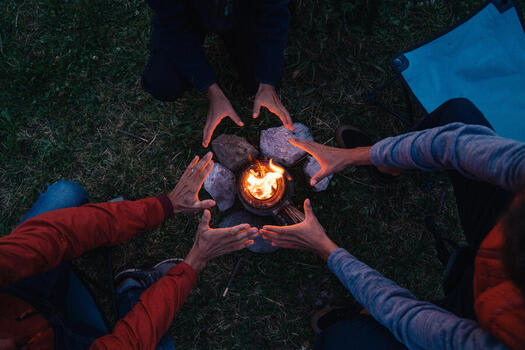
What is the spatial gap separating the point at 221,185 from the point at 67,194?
141cm

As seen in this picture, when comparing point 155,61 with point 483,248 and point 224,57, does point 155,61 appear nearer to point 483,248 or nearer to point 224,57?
point 224,57

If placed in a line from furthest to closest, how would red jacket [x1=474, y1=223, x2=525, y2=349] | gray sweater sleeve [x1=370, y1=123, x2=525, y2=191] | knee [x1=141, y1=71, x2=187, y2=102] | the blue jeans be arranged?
knee [x1=141, y1=71, x2=187, y2=102]
the blue jeans
gray sweater sleeve [x1=370, y1=123, x2=525, y2=191]
red jacket [x1=474, y1=223, x2=525, y2=349]

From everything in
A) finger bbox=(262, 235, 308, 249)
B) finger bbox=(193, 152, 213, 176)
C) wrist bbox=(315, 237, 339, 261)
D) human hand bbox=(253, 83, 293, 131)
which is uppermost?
human hand bbox=(253, 83, 293, 131)

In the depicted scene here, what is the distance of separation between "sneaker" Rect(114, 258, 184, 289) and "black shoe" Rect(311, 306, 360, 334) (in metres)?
1.56

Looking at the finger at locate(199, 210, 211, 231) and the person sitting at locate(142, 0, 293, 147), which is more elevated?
the person sitting at locate(142, 0, 293, 147)

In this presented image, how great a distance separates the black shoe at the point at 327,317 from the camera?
293 centimetres

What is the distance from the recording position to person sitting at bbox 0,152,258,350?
1948 millimetres

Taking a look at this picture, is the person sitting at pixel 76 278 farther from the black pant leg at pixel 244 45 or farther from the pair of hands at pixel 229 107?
the black pant leg at pixel 244 45

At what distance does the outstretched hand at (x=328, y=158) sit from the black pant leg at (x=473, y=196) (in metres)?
0.76

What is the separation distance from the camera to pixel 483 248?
1.62 m

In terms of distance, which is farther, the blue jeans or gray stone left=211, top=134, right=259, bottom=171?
gray stone left=211, top=134, right=259, bottom=171

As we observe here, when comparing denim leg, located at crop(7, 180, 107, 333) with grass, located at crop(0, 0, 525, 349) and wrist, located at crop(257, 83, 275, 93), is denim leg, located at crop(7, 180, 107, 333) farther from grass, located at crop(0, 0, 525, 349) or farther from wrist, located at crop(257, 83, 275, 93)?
wrist, located at crop(257, 83, 275, 93)

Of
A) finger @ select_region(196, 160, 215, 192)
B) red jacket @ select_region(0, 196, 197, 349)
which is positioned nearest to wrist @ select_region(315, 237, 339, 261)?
red jacket @ select_region(0, 196, 197, 349)

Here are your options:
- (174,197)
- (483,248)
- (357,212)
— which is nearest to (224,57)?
(174,197)
